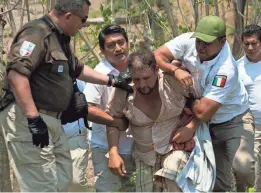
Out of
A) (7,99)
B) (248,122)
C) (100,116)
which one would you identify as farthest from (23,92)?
(248,122)

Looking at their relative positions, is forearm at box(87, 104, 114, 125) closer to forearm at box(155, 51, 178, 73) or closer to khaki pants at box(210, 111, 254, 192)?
forearm at box(155, 51, 178, 73)

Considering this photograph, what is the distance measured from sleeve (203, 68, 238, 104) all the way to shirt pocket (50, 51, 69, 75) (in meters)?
1.14

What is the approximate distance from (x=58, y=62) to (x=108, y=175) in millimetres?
1355

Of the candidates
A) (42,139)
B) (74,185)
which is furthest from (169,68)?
(74,185)

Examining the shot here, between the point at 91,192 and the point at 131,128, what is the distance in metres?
1.34

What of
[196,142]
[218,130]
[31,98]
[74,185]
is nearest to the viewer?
[31,98]

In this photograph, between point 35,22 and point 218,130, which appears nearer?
point 35,22

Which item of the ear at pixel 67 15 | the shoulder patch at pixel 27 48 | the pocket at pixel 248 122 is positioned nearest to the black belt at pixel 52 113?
the shoulder patch at pixel 27 48

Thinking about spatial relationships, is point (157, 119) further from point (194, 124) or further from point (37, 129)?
point (37, 129)

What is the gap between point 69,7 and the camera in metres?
5.18

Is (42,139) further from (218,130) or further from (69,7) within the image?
(218,130)

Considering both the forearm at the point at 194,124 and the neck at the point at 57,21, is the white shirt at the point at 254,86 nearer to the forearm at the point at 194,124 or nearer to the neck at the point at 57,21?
the forearm at the point at 194,124

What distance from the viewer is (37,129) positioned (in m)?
4.88

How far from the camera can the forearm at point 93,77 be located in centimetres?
571
